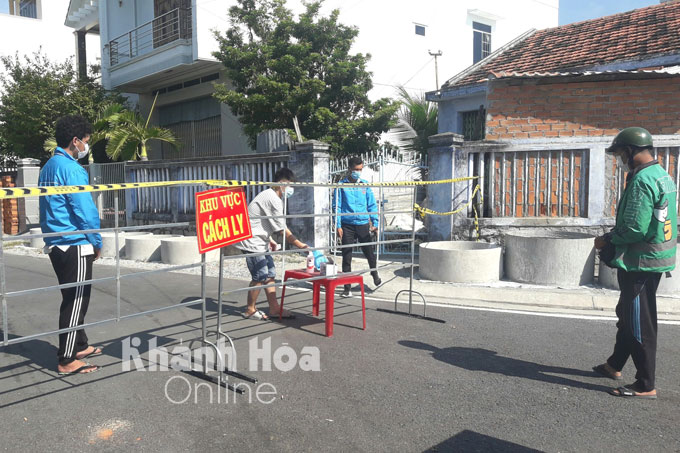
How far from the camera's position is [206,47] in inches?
670

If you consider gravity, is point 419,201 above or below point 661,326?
above

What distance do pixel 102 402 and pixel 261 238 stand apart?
2.63 m

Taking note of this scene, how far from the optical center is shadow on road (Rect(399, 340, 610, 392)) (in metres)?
4.54

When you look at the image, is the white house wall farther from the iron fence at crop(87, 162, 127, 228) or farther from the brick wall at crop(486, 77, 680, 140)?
the brick wall at crop(486, 77, 680, 140)

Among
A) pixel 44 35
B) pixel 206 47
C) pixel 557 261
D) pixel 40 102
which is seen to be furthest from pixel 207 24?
pixel 44 35

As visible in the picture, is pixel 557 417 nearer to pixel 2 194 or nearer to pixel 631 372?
pixel 631 372

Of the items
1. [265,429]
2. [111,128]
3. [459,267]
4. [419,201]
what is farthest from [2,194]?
[111,128]

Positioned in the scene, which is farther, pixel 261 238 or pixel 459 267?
pixel 459 267

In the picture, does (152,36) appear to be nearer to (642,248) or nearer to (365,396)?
(365,396)

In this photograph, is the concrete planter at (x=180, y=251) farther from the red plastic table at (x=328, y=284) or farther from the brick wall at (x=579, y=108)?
the brick wall at (x=579, y=108)

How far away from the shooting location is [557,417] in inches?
151

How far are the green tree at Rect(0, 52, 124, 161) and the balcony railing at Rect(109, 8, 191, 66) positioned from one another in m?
1.71

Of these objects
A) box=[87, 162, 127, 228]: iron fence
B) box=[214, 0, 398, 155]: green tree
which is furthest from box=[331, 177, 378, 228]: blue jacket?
box=[87, 162, 127, 228]: iron fence

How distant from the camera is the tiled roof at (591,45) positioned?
1376 centimetres
